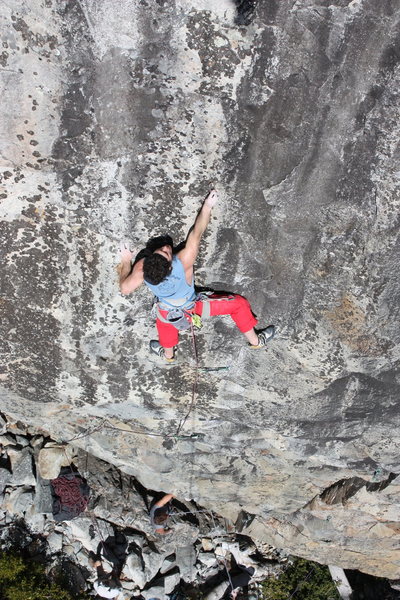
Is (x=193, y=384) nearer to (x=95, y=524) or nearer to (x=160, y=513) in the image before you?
(x=160, y=513)

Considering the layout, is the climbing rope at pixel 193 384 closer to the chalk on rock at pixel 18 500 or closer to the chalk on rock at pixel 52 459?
the chalk on rock at pixel 52 459

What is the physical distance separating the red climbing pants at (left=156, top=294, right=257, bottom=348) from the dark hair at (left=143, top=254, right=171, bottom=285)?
17.7 inches

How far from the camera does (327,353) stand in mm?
3898

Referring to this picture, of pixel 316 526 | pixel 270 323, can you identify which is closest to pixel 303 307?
pixel 270 323

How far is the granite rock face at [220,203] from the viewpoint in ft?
9.24

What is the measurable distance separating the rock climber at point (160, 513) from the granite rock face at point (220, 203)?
231 centimetres

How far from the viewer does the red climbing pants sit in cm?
355

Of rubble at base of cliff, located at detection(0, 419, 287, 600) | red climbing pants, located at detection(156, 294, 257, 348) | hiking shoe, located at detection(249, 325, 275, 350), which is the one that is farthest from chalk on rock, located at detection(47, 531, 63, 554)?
hiking shoe, located at detection(249, 325, 275, 350)

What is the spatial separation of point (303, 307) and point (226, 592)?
203 inches

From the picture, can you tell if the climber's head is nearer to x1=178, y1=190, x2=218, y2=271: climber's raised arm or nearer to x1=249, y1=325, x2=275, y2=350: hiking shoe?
x1=178, y1=190, x2=218, y2=271: climber's raised arm

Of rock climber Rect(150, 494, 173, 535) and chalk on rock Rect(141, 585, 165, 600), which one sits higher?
rock climber Rect(150, 494, 173, 535)

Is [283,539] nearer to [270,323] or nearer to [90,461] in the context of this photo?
[90,461]

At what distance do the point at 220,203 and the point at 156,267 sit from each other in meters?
0.59

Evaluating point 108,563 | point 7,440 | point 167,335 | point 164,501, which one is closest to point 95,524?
point 108,563
